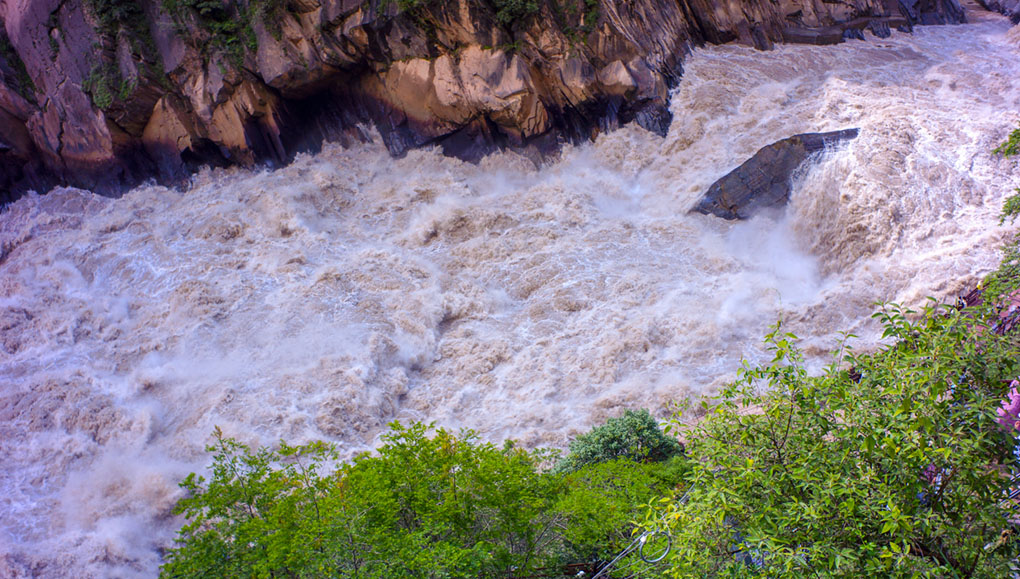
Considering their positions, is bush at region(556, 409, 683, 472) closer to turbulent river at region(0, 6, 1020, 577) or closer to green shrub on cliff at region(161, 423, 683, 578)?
turbulent river at region(0, 6, 1020, 577)

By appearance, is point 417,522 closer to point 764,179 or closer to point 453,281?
point 453,281

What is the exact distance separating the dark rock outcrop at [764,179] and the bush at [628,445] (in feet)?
31.2

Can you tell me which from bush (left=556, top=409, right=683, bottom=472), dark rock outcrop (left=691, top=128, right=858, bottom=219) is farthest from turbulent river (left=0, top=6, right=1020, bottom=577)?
bush (left=556, top=409, right=683, bottom=472)

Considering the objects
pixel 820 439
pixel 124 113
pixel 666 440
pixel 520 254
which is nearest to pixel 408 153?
pixel 520 254

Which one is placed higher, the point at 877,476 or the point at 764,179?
the point at 877,476

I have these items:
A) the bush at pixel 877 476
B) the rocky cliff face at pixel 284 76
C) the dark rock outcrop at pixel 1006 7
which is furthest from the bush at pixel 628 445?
→ the dark rock outcrop at pixel 1006 7

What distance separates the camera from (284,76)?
22.4 m

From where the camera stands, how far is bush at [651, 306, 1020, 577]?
13.3 ft

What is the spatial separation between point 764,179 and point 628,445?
1074 cm

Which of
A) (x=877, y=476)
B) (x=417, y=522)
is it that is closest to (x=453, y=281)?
(x=417, y=522)

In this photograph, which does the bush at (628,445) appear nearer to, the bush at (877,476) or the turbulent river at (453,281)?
the turbulent river at (453,281)

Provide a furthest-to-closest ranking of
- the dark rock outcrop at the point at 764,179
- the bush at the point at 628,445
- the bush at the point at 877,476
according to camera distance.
A: the dark rock outcrop at the point at 764,179, the bush at the point at 628,445, the bush at the point at 877,476

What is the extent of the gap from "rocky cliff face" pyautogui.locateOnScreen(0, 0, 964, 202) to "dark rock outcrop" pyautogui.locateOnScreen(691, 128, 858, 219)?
3841 millimetres

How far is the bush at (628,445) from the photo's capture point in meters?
11.0
